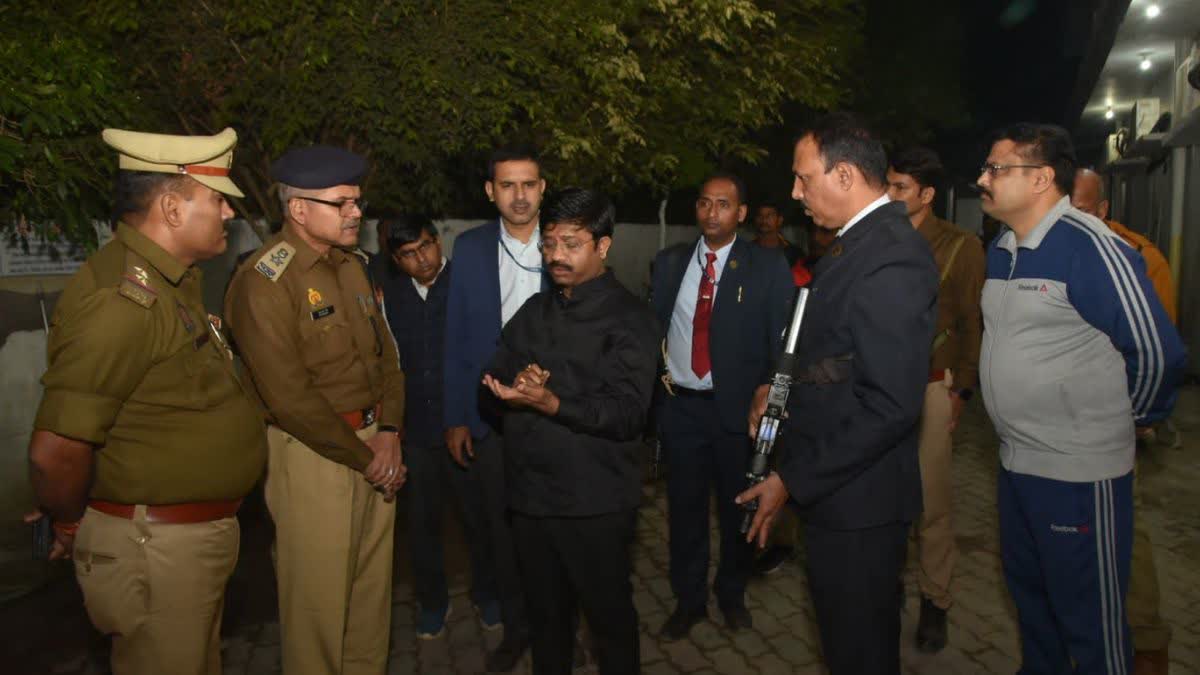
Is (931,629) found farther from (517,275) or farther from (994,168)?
(517,275)

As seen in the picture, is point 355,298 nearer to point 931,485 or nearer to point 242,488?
point 242,488

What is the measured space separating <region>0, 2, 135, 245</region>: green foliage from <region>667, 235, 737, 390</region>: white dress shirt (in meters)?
3.63

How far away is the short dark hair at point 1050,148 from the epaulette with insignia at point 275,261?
9.06 feet

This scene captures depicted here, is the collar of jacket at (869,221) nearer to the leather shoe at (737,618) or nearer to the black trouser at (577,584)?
the black trouser at (577,584)

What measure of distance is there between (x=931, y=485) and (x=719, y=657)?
139cm

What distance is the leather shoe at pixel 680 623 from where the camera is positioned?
4.37 meters

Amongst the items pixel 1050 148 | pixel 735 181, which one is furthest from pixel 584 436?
pixel 735 181

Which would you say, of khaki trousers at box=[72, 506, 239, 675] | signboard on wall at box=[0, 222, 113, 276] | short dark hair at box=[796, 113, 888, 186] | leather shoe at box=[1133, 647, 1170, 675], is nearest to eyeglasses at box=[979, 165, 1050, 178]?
short dark hair at box=[796, 113, 888, 186]

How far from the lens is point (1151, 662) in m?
3.60

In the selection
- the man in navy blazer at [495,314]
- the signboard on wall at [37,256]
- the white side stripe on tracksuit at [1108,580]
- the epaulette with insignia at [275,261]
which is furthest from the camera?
the signboard on wall at [37,256]

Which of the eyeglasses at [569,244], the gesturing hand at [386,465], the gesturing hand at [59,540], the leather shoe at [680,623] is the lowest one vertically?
the leather shoe at [680,623]

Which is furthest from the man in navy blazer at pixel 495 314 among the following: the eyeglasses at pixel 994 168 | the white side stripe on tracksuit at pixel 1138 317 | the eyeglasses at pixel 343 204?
the white side stripe on tracksuit at pixel 1138 317

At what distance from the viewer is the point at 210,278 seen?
6.88 meters

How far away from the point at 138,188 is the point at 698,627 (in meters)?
3.39
